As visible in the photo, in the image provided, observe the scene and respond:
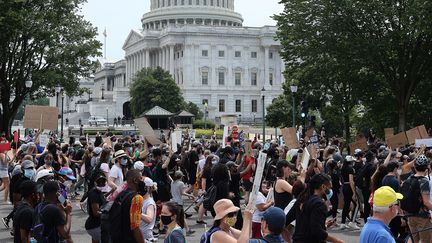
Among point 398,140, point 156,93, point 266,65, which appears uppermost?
point 266,65

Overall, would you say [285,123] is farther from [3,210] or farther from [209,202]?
[209,202]

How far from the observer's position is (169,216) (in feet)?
26.5

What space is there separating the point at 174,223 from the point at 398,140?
16263mm

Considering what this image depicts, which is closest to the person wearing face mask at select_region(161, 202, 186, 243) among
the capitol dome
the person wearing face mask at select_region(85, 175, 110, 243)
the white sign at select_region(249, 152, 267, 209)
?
the white sign at select_region(249, 152, 267, 209)

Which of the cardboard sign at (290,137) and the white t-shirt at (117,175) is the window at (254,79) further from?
the white t-shirt at (117,175)

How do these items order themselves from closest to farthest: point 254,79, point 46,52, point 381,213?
point 381,213 → point 46,52 → point 254,79

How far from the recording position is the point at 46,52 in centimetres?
4612

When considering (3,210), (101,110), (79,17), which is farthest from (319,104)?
(101,110)

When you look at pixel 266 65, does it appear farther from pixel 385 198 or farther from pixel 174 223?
pixel 385 198

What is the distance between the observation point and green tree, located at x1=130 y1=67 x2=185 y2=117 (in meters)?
102

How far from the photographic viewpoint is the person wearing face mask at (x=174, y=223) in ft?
25.4

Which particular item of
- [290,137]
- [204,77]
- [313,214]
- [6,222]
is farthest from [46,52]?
[204,77]

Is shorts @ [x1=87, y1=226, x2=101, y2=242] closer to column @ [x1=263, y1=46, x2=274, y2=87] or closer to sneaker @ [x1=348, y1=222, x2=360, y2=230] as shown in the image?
sneaker @ [x1=348, y1=222, x2=360, y2=230]

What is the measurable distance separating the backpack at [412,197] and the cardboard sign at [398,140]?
11583mm
